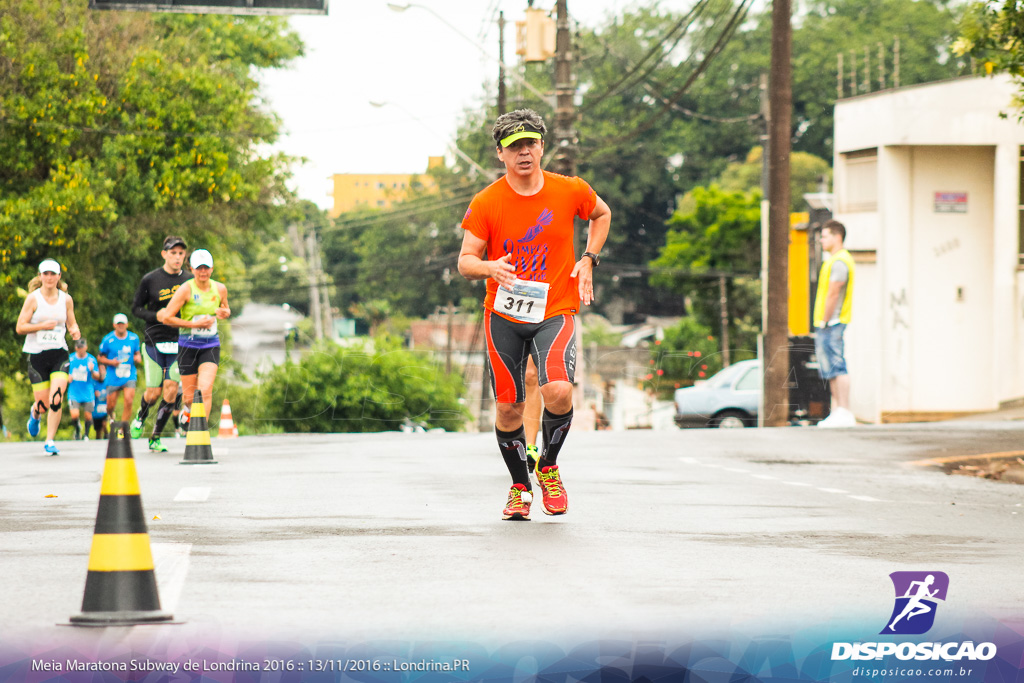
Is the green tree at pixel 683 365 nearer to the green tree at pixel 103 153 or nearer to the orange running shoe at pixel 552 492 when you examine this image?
the green tree at pixel 103 153

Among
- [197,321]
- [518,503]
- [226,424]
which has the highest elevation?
[197,321]

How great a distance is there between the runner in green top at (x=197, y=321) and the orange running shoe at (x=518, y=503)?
234 inches

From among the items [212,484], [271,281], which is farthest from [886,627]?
[271,281]

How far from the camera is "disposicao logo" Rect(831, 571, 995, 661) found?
16.0ft

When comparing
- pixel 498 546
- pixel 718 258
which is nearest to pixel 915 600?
pixel 498 546

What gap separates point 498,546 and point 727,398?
20039mm

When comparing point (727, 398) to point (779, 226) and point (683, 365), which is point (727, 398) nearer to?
point (683, 365)

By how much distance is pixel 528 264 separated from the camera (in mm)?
7887

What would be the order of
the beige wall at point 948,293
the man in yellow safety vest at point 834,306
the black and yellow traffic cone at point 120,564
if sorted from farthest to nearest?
1. the beige wall at point 948,293
2. the man in yellow safety vest at point 834,306
3. the black and yellow traffic cone at point 120,564

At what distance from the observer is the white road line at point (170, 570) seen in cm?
552

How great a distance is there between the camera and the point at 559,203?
795cm

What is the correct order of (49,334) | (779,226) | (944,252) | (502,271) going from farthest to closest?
(944,252) → (779,226) → (49,334) → (502,271)

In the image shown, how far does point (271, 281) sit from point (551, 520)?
6985 centimetres

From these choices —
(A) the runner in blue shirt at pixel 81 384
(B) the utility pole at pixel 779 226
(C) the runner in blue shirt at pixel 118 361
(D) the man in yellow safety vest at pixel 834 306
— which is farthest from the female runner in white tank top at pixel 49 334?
(B) the utility pole at pixel 779 226
